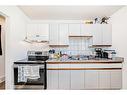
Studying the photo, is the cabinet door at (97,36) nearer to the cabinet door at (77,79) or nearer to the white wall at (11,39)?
the cabinet door at (77,79)

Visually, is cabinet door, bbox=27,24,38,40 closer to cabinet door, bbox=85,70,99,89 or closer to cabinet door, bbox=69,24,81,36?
cabinet door, bbox=69,24,81,36

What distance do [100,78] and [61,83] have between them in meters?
0.94

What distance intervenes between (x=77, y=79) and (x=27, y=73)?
3.94 feet

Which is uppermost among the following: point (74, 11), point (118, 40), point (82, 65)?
point (74, 11)

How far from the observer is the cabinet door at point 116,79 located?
12.7 ft

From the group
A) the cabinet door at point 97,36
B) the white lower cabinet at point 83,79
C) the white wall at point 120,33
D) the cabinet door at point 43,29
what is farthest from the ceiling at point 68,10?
the white lower cabinet at point 83,79

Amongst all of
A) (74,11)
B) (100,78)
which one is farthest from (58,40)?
(100,78)

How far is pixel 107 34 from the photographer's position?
454 cm

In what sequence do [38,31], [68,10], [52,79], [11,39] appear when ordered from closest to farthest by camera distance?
[11,39] → [52,79] → [68,10] → [38,31]

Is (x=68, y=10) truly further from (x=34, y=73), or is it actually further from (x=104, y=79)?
(x=104, y=79)

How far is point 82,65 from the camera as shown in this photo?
3.84 metres

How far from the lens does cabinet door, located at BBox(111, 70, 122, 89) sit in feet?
12.7

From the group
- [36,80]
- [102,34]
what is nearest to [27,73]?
[36,80]

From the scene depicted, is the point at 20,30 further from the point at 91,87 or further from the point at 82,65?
the point at 91,87
